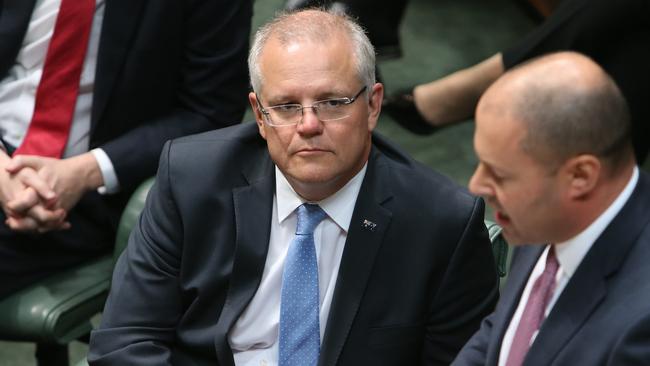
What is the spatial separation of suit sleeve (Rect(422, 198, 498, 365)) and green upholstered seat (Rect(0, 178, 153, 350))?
0.63m

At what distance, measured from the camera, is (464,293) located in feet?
6.31

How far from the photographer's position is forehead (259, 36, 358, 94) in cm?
185

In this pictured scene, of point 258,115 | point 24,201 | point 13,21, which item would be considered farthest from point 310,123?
point 13,21

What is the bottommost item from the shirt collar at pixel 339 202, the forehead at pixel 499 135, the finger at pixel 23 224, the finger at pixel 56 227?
the finger at pixel 56 227

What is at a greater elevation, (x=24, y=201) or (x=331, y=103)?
(x=331, y=103)

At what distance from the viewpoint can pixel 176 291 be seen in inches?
79.4

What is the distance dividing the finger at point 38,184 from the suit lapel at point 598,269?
1.13 m

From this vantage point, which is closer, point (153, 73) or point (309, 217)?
point (309, 217)

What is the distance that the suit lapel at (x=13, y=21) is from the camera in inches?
92.4

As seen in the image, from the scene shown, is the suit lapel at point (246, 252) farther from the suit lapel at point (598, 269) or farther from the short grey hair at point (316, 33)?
the suit lapel at point (598, 269)

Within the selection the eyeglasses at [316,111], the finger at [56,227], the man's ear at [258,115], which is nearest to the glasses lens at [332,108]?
the eyeglasses at [316,111]

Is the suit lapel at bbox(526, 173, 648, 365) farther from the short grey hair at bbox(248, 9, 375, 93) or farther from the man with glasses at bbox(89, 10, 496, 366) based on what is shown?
the short grey hair at bbox(248, 9, 375, 93)

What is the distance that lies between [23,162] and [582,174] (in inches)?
49.1

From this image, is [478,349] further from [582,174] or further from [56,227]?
[56,227]
